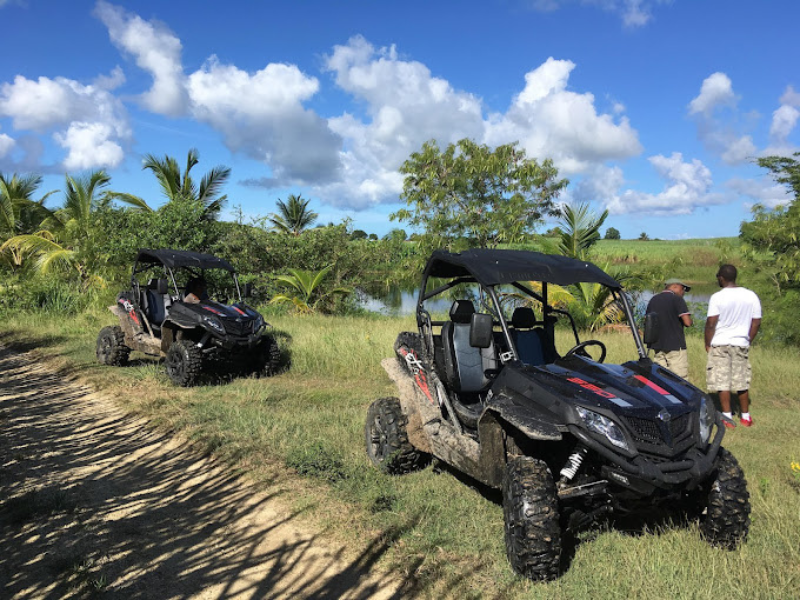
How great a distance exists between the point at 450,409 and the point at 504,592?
1399 mm

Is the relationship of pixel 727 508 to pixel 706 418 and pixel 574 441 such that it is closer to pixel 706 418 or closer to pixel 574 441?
pixel 706 418

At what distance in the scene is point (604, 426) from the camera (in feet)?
10.5

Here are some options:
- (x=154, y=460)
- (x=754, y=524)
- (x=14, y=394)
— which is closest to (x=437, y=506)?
(x=754, y=524)

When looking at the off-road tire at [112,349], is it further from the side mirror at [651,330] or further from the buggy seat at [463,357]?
the side mirror at [651,330]

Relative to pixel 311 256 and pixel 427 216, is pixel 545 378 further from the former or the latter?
pixel 311 256

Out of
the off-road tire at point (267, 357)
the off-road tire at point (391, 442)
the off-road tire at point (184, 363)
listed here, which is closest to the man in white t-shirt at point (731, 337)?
the off-road tire at point (391, 442)

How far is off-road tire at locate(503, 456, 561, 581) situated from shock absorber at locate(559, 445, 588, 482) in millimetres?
120

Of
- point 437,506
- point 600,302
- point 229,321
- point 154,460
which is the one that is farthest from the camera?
point 600,302

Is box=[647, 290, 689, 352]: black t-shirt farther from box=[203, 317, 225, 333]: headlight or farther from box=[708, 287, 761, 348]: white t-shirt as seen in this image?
box=[203, 317, 225, 333]: headlight

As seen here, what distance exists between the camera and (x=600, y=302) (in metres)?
13.7

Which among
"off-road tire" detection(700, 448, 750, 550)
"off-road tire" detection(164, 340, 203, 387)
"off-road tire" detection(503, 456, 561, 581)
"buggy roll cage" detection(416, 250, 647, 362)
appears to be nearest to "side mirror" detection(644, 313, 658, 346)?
"buggy roll cage" detection(416, 250, 647, 362)

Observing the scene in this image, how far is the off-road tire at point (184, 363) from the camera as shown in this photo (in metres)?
8.10

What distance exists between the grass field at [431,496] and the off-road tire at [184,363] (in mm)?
191

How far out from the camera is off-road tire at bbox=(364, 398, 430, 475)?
15.9 ft
